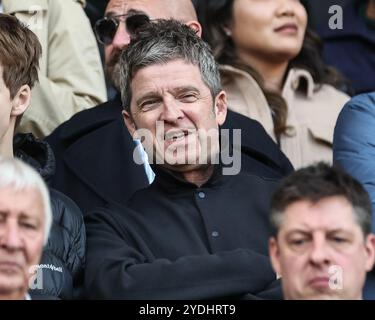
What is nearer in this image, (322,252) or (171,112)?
(322,252)

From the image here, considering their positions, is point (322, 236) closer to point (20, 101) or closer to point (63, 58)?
point (20, 101)

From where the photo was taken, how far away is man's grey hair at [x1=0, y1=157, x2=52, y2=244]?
4047 mm

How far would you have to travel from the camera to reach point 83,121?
5.59 meters

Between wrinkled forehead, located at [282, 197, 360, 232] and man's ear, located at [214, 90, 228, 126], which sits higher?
man's ear, located at [214, 90, 228, 126]

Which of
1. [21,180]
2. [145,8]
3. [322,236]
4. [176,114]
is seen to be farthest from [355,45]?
[21,180]

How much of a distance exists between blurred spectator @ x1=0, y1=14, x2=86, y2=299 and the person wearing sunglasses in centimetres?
43

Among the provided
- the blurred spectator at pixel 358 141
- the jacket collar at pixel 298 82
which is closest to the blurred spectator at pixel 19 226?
the blurred spectator at pixel 358 141

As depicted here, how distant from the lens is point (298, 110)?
6199 millimetres

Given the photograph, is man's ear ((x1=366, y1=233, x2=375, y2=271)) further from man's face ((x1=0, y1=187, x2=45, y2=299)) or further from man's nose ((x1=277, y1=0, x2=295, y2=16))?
man's nose ((x1=277, y1=0, x2=295, y2=16))

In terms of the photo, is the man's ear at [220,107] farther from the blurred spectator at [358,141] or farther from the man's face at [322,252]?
the man's face at [322,252]

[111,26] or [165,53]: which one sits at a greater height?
[111,26]

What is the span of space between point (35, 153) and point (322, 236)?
1.38 metres

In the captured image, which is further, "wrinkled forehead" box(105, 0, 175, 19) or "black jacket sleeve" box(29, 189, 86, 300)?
"wrinkled forehead" box(105, 0, 175, 19)

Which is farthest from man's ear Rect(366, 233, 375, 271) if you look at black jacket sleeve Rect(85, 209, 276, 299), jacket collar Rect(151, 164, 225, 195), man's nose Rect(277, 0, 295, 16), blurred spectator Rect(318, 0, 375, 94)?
blurred spectator Rect(318, 0, 375, 94)
